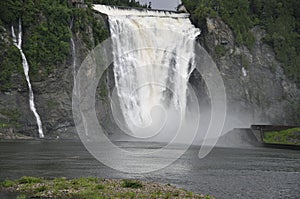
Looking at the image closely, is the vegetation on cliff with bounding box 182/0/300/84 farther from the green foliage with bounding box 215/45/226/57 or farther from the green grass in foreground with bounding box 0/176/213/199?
the green grass in foreground with bounding box 0/176/213/199

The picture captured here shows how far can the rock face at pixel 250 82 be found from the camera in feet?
293

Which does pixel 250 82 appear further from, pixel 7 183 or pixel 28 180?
pixel 7 183

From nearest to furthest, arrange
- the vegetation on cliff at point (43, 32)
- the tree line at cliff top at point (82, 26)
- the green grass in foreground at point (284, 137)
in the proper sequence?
the green grass in foreground at point (284, 137), the vegetation on cliff at point (43, 32), the tree line at cliff top at point (82, 26)

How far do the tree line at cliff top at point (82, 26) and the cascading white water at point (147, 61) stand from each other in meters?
4.17

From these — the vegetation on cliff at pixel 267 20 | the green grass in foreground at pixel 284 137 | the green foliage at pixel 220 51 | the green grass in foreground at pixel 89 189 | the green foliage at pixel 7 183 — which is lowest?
the green grass in foreground at pixel 89 189

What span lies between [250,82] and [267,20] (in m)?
16.7

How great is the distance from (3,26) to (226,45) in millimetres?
42747

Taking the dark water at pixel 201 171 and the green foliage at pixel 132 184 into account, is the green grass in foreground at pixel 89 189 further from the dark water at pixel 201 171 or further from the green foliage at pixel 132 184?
the dark water at pixel 201 171

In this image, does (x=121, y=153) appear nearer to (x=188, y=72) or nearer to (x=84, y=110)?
(x=84, y=110)

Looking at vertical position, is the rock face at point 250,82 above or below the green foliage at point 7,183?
above

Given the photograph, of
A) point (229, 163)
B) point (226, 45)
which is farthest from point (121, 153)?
point (226, 45)

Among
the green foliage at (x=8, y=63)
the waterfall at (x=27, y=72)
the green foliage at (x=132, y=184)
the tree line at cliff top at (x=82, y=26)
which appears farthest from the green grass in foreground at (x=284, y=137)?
the green foliage at (x=132, y=184)

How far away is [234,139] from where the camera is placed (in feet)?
218

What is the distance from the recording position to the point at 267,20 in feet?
327
